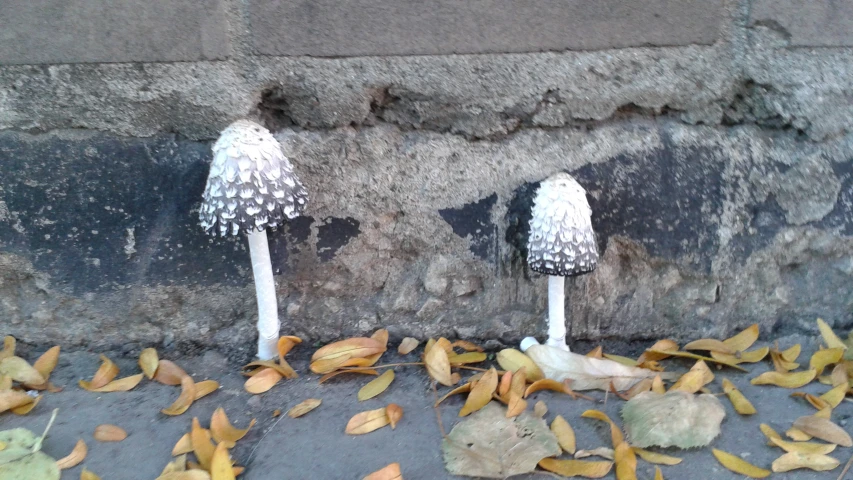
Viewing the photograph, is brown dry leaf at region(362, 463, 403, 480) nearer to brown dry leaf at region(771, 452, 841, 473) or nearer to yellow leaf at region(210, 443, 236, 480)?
yellow leaf at region(210, 443, 236, 480)

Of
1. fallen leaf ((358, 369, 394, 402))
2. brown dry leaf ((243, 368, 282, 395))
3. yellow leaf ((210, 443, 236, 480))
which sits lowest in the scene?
yellow leaf ((210, 443, 236, 480))

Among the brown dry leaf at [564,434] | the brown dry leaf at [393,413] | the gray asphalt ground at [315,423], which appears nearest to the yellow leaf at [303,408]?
the gray asphalt ground at [315,423]

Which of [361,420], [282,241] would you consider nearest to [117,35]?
[282,241]

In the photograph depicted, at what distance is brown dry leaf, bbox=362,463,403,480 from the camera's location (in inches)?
41.4

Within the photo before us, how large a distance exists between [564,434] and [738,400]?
1.20 feet

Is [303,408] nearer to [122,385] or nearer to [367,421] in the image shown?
[367,421]

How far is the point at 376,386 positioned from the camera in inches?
51.4

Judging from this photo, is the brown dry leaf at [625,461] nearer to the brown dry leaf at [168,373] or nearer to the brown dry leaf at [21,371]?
the brown dry leaf at [168,373]

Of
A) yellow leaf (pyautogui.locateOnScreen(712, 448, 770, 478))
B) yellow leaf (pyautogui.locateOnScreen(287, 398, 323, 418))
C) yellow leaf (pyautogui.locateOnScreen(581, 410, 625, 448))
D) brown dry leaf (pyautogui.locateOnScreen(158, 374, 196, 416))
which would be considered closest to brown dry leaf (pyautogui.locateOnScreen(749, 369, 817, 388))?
yellow leaf (pyautogui.locateOnScreen(712, 448, 770, 478))

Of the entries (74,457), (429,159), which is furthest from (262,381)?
(429,159)

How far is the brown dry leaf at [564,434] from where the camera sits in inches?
44.4

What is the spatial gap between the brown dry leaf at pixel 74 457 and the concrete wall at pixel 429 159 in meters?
0.33

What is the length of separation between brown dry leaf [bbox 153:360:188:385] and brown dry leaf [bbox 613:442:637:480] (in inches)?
33.6

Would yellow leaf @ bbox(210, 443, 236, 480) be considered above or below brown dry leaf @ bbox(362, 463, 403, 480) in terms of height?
above
